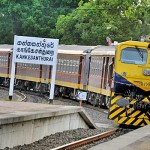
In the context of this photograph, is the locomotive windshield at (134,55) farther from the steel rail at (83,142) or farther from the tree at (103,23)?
the tree at (103,23)

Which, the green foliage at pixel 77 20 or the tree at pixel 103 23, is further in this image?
the green foliage at pixel 77 20

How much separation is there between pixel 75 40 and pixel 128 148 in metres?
34.1

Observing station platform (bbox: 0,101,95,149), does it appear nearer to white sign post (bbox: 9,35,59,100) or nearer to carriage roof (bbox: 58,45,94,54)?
white sign post (bbox: 9,35,59,100)

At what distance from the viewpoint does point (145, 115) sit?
15.5 m

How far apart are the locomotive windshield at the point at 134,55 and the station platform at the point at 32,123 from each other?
2.18m

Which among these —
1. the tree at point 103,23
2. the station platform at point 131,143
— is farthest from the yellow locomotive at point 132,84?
the tree at point 103,23

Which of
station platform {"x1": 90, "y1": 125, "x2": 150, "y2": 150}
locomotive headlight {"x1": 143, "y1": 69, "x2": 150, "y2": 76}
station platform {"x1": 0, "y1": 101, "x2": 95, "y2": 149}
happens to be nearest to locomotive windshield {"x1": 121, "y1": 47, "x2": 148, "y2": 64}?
locomotive headlight {"x1": 143, "y1": 69, "x2": 150, "y2": 76}

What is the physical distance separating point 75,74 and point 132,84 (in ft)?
43.5

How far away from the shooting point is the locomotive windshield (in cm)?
1563

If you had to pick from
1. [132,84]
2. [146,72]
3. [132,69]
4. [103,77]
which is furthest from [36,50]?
[146,72]

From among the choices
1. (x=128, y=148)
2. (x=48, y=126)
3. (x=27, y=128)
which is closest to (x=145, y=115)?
(x=48, y=126)

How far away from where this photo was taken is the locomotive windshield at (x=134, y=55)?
1563cm

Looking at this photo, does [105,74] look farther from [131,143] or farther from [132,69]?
[131,143]

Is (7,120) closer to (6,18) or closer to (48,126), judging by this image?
(48,126)
